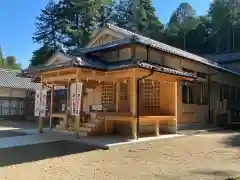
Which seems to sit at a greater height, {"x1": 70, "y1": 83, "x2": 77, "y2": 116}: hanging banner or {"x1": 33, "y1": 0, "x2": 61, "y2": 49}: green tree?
{"x1": 33, "y1": 0, "x2": 61, "y2": 49}: green tree

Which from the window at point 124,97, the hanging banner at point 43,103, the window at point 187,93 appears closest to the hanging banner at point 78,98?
the hanging banner at point 43,103

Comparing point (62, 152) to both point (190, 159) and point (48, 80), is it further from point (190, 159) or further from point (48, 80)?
point (48, 80)

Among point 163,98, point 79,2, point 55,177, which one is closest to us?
point 55,177

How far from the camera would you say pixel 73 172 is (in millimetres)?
6059

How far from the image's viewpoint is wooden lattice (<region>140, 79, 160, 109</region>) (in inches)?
526

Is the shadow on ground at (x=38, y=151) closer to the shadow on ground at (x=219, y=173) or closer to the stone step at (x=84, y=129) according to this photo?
the stone step at (x=84, y=129)

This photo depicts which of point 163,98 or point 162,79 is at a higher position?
point 162,79

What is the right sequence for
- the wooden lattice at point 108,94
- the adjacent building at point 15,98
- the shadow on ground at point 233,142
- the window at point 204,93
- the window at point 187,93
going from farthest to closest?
the adjacent building at point 15,98 → the window at point 204,93 → the window at point 187,93 → the wooden lattice at point 108,94 → the shadow on ground at point 233,142

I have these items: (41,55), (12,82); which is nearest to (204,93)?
(12,82)

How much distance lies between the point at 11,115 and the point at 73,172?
21.0 m

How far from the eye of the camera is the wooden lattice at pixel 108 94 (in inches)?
530

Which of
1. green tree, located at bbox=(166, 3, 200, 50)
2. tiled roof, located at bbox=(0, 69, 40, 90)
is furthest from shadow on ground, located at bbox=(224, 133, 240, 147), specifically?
green tree, located at bbox=(166, 3, 200, 50)

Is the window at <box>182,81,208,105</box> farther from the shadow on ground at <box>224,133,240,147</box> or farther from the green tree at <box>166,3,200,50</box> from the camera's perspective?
the green tree at <box>166,3,200,50</box>

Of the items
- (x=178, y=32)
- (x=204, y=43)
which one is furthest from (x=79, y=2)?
(x=204, y=43)
